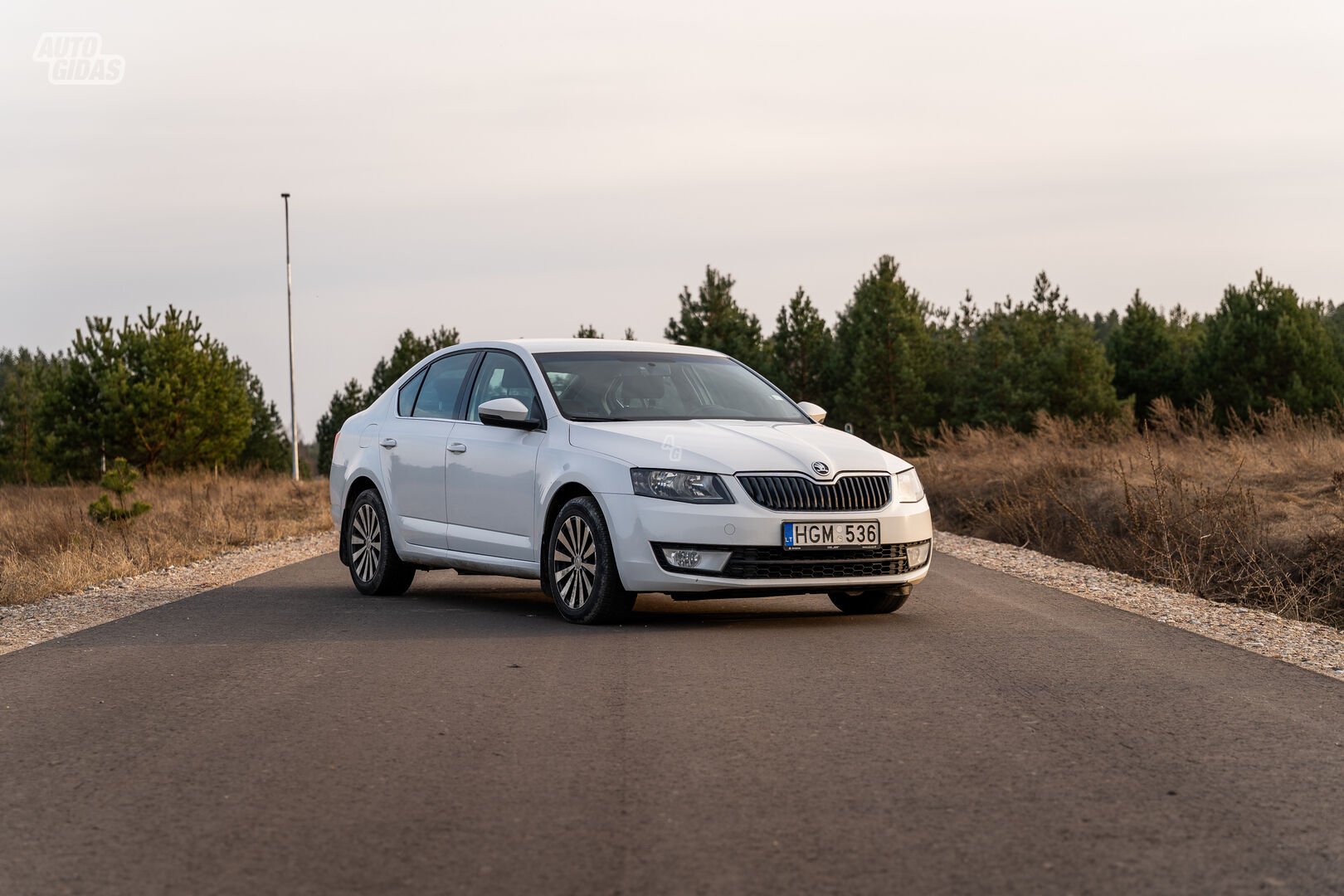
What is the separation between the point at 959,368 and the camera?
85500 millimetres

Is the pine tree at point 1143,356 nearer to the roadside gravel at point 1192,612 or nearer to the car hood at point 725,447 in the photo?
the roadside gravel at point 1192,612

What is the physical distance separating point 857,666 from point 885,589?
2.17 metres

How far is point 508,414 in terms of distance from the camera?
972 centimetres

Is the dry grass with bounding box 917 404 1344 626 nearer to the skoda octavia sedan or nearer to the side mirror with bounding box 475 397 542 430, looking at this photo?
the skoda octavia sedan

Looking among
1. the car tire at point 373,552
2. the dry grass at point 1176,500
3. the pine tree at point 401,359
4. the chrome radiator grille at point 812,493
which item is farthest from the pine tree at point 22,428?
the chrome radiator grille at point 812,493

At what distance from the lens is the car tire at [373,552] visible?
1138 cm

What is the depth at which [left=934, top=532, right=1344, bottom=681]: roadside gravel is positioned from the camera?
837 cm

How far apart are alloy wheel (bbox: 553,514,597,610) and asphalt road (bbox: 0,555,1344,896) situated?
1.26 feet

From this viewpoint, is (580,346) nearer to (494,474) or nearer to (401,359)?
(494,474)

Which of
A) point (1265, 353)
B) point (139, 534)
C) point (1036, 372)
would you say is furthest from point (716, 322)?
point (139, 534)

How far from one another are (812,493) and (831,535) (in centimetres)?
27

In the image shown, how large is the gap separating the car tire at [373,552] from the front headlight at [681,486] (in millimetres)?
3138

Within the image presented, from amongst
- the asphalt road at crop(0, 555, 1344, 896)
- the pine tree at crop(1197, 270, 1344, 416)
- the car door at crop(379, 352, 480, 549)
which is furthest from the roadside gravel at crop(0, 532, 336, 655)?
the pine tree at crop(1197, 270, 1344, 416)

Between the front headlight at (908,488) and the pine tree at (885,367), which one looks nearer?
the front headlight at (908,488)
